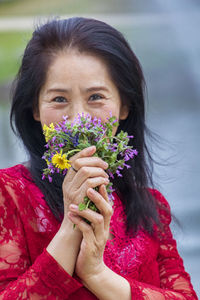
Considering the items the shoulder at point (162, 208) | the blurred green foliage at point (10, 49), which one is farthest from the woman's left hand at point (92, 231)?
the blurred green foliage at point (10, 49)

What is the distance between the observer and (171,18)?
5.05m

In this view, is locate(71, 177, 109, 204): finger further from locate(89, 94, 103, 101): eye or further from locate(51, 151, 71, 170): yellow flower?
locate(89, 94, 103, 101): eye

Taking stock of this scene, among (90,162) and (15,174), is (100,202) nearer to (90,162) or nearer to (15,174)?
(90,162)

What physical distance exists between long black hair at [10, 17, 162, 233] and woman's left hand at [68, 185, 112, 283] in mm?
208

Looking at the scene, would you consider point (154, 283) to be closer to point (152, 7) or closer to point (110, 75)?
point (110, 75)

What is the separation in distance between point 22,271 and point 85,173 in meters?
0.35

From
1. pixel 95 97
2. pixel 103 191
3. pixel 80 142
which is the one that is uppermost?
pixel 95 97

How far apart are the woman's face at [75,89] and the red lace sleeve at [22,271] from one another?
0.33m

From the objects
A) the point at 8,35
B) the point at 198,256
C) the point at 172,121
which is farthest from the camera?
the point at 172,121

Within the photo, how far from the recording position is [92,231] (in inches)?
56.2

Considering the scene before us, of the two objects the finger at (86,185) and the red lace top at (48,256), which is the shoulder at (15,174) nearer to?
the red lace top at (48,256)

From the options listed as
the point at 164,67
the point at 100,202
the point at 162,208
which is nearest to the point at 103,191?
the point at 100,202

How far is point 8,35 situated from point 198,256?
7.63ft

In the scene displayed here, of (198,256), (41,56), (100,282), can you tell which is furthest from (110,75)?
(198,256)
